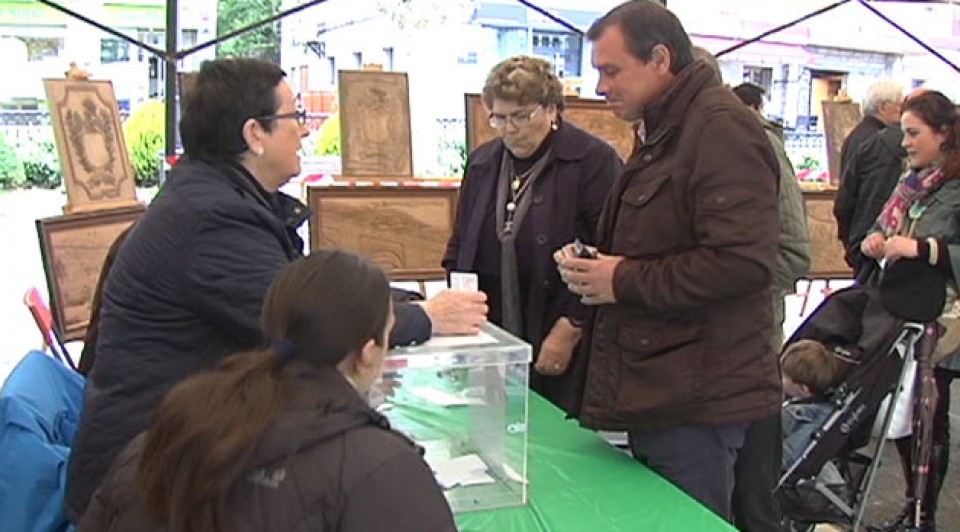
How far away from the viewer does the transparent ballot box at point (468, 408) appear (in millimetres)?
1513

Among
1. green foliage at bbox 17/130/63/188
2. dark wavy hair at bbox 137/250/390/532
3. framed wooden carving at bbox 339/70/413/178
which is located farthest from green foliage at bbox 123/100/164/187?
dark wavy hair at bbox 137/250/390/532

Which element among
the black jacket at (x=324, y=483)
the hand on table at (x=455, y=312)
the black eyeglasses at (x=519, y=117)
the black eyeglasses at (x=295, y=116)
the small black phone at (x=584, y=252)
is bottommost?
the black jacket at (x=324, y=483)

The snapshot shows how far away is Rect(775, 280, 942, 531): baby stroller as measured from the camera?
102 inches

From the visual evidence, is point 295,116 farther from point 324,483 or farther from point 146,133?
point 146,133

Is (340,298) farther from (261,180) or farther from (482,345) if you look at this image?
(261,180)

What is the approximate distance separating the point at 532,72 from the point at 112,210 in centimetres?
166

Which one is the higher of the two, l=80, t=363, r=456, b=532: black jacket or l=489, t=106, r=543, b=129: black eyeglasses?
l=489, t=106, r=543, b=129: black eyeglasses

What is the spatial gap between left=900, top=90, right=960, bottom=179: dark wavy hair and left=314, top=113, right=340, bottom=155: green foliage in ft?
7.83

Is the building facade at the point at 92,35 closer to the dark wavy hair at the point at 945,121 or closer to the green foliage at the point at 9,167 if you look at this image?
the green foliage at the point at 9,167

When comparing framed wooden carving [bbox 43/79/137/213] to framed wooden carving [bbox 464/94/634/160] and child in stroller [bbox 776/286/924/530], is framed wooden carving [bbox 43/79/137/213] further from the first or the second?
child in stroller [bbox 776/286/924/530]

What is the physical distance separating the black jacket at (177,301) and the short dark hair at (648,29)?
60cm

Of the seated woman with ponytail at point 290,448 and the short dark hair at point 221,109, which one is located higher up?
the short dark hair at point 221,109

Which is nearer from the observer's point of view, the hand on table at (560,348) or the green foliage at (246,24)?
the hand on table at (560,348)

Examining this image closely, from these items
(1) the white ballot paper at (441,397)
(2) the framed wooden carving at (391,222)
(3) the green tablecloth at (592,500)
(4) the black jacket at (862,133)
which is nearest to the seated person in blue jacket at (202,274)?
(1) the white ballot paper at (441,397)
